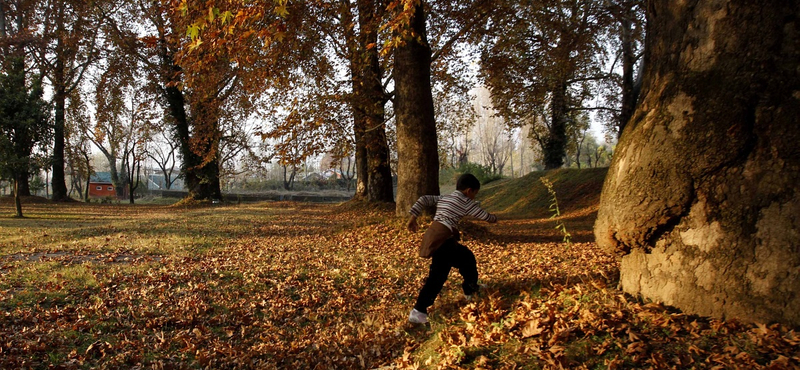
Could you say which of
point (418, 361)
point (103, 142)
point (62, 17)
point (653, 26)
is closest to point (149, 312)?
point (418, 361)

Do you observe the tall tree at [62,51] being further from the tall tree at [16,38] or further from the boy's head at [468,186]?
the boy's head at [468,186]

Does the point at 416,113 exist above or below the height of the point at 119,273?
above

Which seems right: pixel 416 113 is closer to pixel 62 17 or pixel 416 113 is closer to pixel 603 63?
pixel 603 63

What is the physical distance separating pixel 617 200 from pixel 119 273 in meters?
7.06

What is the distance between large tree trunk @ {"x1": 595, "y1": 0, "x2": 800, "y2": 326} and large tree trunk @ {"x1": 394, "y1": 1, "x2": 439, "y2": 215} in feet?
21.9

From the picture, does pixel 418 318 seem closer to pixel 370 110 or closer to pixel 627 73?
pixel 370 110

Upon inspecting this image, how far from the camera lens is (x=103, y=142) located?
48188mm

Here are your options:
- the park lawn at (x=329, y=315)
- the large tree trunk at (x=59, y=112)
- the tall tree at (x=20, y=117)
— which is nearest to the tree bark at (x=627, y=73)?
the park lawn at (x=329, y=315)

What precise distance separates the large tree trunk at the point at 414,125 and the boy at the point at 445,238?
558 cm

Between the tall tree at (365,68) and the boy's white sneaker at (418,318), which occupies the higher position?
the tall tree at (365,68)

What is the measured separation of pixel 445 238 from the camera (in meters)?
4.38

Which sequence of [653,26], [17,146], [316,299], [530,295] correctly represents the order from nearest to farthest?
[653,26] < [530,295] < [316,299] < [17,146]

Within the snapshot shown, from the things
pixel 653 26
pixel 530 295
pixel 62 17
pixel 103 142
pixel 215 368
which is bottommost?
pixel 215 368

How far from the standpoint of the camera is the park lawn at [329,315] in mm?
3111
